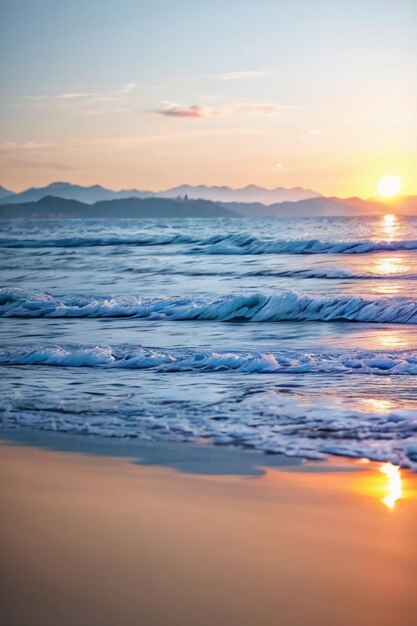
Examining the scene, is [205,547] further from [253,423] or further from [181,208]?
[181,208]

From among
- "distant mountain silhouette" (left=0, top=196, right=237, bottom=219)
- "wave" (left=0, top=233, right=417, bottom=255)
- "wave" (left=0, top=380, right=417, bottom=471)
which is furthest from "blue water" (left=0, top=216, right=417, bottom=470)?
"distant mountain silhouette" (left=0, top=196, right=237, bottom=219)

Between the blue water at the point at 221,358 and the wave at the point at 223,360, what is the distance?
1 cm

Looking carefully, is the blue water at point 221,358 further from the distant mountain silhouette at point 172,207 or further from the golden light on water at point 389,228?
the distant mountain silhouette at point 172,207

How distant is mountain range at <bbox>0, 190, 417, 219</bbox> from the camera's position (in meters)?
48.2

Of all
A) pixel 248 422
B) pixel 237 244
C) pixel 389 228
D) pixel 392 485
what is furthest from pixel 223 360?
pixel 389 228

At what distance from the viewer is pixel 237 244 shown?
20062 millimetres

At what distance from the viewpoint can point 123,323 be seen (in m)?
8.02

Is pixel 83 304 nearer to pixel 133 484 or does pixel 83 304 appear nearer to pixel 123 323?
pixel 123 323

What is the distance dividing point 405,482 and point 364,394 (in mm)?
1472

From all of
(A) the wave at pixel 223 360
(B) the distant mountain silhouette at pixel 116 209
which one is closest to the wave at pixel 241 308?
(A) the wave at pixel 223 360

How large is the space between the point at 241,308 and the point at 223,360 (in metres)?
3.34

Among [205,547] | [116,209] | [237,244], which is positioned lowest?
[205,547]

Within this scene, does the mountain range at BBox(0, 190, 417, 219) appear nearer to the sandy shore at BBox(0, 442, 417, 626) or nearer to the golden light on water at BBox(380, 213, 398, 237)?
the golden light on water at BBox(380, 213, 398, 237)

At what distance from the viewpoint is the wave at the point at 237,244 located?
18125 mm
